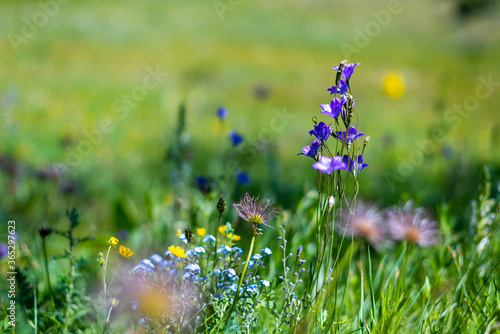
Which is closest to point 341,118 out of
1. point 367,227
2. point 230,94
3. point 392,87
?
point 367,227

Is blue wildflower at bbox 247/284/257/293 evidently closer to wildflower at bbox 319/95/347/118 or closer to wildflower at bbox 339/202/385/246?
wildflower at bbox 319/95/347/118

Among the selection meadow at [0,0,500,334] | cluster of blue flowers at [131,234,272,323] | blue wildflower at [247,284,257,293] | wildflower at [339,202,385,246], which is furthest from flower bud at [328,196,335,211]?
wildflower at [339,202,385,246]

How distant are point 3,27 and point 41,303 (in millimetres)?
11458

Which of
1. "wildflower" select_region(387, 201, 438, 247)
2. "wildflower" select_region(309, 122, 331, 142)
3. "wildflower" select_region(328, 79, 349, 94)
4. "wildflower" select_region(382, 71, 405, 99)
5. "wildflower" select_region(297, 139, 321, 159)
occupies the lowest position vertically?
"wildflower" select_region(387, 201, 438, 247)

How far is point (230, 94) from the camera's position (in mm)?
7988

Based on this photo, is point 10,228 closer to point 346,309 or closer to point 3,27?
point 346,309

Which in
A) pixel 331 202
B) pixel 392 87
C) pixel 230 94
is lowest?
pixel 331 202

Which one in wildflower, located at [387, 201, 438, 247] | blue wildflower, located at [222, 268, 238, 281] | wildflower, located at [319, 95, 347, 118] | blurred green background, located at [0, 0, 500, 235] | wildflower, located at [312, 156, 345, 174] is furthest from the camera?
blurred green background, located at [0, 0, 500, 235]

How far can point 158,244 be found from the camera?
191cm

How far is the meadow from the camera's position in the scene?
4.04ft

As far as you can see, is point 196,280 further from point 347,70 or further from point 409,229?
point 409,229

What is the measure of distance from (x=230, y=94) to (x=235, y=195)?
5797 mm

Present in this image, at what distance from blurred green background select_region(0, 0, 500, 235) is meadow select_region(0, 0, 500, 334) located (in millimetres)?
38

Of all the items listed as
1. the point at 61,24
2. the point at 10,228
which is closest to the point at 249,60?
the point at 61,24
